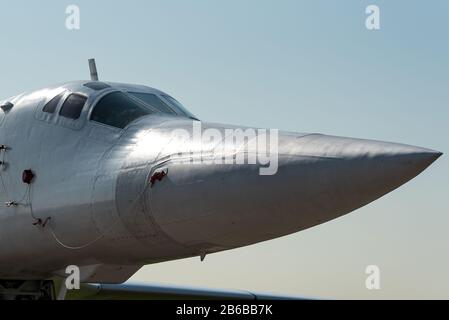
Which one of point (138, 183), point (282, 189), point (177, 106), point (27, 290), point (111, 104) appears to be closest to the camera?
point (282, 189)

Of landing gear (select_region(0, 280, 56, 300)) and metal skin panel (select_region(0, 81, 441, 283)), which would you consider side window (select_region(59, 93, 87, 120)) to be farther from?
landing gear (select_region(0, 280, 56, 300))

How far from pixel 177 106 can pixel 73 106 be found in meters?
1.54

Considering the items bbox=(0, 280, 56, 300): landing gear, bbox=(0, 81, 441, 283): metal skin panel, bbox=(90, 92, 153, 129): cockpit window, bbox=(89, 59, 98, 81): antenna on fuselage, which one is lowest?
bbox=(0, 280, 56, 300): landing gear

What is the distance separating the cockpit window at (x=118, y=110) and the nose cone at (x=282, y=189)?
1.84 m

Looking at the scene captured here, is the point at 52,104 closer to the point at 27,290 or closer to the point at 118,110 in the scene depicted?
the point at 118,110

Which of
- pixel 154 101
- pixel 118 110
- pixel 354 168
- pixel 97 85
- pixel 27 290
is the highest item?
pixel 97 85

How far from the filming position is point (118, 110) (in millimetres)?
12258

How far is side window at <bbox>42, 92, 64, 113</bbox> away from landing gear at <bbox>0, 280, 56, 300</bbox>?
273cm

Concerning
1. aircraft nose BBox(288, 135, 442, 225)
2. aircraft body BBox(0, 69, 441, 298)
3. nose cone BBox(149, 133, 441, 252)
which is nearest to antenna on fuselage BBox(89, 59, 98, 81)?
aircraft body BBox(0, 69, 441, 298)

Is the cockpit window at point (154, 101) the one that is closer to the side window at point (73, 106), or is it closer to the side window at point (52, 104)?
the side window at point (73, 106)

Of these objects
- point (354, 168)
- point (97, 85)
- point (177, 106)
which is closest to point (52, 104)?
point (97, 85)

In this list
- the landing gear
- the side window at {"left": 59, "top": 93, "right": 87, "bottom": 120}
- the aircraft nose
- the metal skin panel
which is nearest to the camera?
the aircraft nose

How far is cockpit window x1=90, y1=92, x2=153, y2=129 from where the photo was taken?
1201cm
